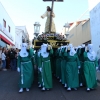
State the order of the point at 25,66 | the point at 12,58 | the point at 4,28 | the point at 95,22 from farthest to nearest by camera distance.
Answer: the point at 4,28 < the point at 95,22 < the point at 12,58 < the point at 25,66

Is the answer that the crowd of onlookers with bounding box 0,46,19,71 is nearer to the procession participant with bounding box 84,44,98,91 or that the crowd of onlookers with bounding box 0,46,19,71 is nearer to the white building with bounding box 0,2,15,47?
the white building with bounding box 0,2,15,47

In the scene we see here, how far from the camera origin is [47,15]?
37.8 ft

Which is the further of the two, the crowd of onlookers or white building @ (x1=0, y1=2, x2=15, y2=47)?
white building @ (x1=0, y1=2, x2=15, y2=47)

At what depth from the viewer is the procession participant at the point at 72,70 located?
6296 millimetres

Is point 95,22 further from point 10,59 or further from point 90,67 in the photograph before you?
point 90,67

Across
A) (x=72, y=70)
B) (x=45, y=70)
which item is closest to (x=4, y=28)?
(x=45, y=70)

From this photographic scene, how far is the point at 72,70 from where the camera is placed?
6.42 metres

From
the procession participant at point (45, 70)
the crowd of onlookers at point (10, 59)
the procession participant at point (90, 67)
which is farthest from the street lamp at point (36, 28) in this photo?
the procession participant at point (90, 67)

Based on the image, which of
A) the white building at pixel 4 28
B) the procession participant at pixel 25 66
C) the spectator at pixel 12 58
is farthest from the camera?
the white building at pixel 4 28

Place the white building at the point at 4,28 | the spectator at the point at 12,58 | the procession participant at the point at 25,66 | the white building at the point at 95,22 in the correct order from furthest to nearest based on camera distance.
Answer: the white building at the point at 4,28 < the white building at the point at 95,22 < the spectator at the point at 12,58 < the procession participant at the point at 25,66

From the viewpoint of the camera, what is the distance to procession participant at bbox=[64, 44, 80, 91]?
6296 millimetres

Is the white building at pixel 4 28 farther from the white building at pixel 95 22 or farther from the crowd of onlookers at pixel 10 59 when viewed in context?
the white building at pixel 95 22

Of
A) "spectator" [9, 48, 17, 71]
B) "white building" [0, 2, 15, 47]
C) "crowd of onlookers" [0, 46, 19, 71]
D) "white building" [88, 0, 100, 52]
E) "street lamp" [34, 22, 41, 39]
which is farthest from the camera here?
"white building" [0, 2, 15, 47]

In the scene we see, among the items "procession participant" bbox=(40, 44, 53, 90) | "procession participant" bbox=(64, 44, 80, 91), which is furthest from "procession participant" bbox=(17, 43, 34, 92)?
"procession participant" bbox=(64, 44, 80, 91)
